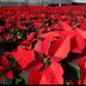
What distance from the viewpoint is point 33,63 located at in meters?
0.89

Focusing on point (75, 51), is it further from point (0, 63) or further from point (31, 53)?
point (0, 63)

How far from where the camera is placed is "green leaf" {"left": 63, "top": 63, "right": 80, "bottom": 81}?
87 centimetres

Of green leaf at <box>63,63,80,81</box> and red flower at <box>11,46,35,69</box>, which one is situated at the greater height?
red flower at <box>11,46,35,69</box>

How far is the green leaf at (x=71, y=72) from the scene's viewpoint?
87 centimetres

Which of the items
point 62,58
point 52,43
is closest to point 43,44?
point 52,43

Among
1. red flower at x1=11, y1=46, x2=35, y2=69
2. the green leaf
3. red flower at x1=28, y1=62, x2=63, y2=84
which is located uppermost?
red flower at x1=11, y1=46, x2=35, y2=69

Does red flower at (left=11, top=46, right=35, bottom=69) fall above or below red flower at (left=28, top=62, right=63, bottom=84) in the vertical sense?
above

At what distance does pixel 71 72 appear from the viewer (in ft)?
2.92

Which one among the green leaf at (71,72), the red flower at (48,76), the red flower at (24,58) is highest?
the red flower at (24,58)

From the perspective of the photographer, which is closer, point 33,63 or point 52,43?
point 33,63

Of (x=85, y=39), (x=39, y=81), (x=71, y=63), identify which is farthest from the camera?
(x=85, y=39)

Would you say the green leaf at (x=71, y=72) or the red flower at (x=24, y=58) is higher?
the red flower at (x=24, y=58)

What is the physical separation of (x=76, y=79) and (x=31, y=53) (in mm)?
165

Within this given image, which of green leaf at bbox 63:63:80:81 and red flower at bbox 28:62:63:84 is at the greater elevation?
red flower at bbox 28:62:63:84
